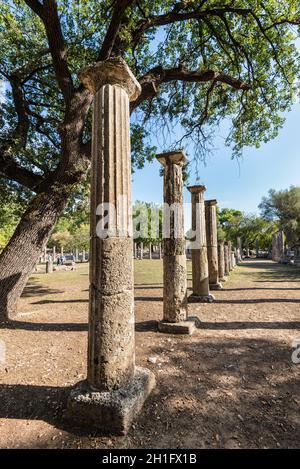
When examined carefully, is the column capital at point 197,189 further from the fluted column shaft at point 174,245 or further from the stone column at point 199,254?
the fluted column shaft at point 174,245

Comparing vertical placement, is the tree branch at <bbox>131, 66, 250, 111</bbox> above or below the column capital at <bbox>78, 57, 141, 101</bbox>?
above

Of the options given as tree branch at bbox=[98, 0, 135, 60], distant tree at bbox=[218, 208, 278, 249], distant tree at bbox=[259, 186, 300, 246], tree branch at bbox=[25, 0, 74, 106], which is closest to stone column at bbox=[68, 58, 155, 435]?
tree branch at bbox=[25, 0, 74, 106]

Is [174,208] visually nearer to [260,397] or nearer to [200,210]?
[200,210]

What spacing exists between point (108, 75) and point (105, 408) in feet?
11.8

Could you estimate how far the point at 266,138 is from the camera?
10.4m

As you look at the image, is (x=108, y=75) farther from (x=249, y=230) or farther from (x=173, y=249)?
(x=249, y=230)

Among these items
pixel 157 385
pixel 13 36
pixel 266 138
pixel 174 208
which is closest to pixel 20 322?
pixel 157 385

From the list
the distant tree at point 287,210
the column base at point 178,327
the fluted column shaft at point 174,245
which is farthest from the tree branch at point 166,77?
the distant tree at point 287,210

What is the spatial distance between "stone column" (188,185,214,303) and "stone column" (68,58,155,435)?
521 centimetres

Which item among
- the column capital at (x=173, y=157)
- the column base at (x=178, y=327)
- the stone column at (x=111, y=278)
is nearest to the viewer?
the stone column at (x=111, y=278)

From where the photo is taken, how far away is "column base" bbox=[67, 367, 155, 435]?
7.60ft

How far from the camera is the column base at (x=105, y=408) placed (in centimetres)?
232

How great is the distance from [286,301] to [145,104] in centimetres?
878

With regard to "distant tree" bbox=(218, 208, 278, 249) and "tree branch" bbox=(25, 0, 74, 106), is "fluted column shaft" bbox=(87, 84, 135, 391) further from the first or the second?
"distant tree" bbox=(218, 208, 278, 249)
